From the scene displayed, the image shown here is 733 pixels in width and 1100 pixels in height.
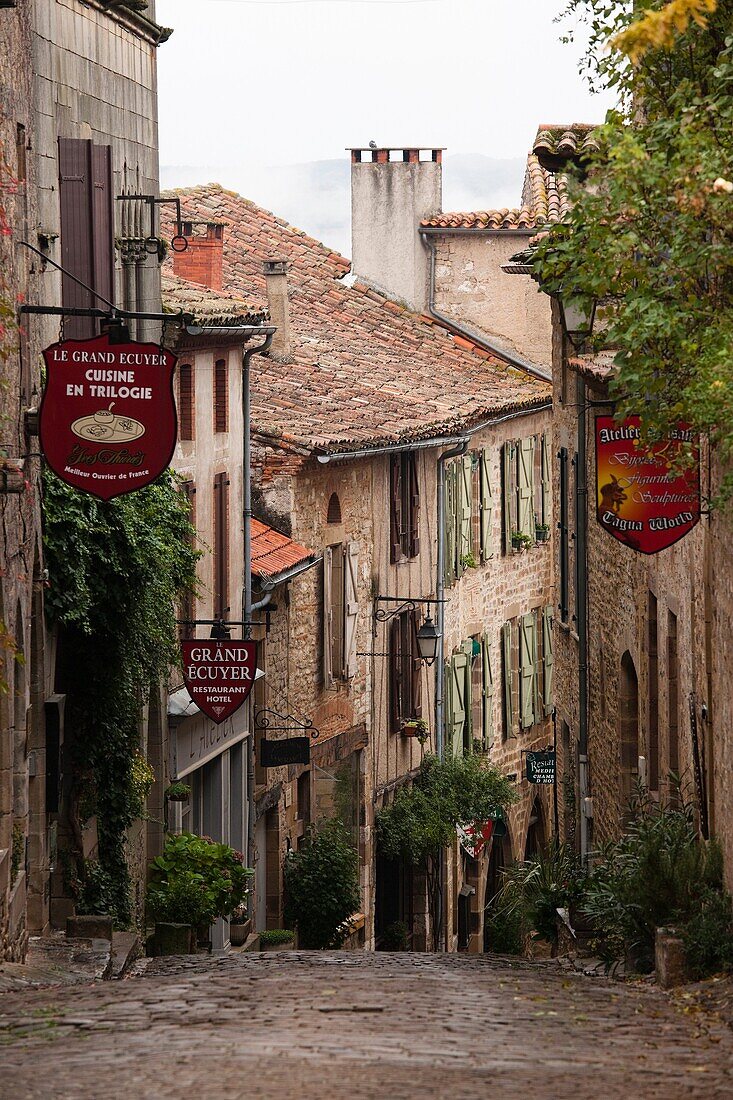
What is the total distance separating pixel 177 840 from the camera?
18734mm

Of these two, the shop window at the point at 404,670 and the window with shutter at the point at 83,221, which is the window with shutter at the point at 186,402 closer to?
the window with shutter at the point at 83,221

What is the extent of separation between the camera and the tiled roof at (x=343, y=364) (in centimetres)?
2373

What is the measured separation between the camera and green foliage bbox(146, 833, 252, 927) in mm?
17969

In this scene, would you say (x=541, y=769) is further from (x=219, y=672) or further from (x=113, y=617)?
(x=113, y=617)

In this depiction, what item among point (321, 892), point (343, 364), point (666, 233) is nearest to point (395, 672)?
point (321, 892)

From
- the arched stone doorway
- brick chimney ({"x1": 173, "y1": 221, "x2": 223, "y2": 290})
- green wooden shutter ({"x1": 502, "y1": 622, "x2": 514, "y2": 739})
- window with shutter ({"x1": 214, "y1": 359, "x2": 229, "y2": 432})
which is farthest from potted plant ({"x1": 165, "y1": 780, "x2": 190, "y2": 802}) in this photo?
green wooden shutter ({"x1": 502, "y1": 622, "x2": 514, "y2": 739})

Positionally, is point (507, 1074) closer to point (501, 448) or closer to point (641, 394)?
point (641, 394)

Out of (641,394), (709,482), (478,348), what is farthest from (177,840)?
(478,348)

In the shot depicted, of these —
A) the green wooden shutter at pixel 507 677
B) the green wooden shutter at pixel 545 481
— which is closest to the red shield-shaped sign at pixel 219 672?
the green wooden shutter at pixel 507 677

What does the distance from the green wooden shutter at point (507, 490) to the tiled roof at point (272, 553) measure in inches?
338

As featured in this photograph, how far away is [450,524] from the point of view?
92.3 ft

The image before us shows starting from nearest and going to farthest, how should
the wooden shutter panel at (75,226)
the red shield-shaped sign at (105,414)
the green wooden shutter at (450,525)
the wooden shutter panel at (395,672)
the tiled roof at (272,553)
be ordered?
the red shield-shaped sign at (105,414) < the wooden shutter panel at (75,226) < the tiled roof at (272,553) < the wooden shutter panel at (395,672) < the green wooden shutter at (450,525)

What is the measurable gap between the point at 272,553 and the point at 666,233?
12.8 metres

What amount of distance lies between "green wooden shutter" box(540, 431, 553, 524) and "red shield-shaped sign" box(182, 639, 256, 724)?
50.7 ft
